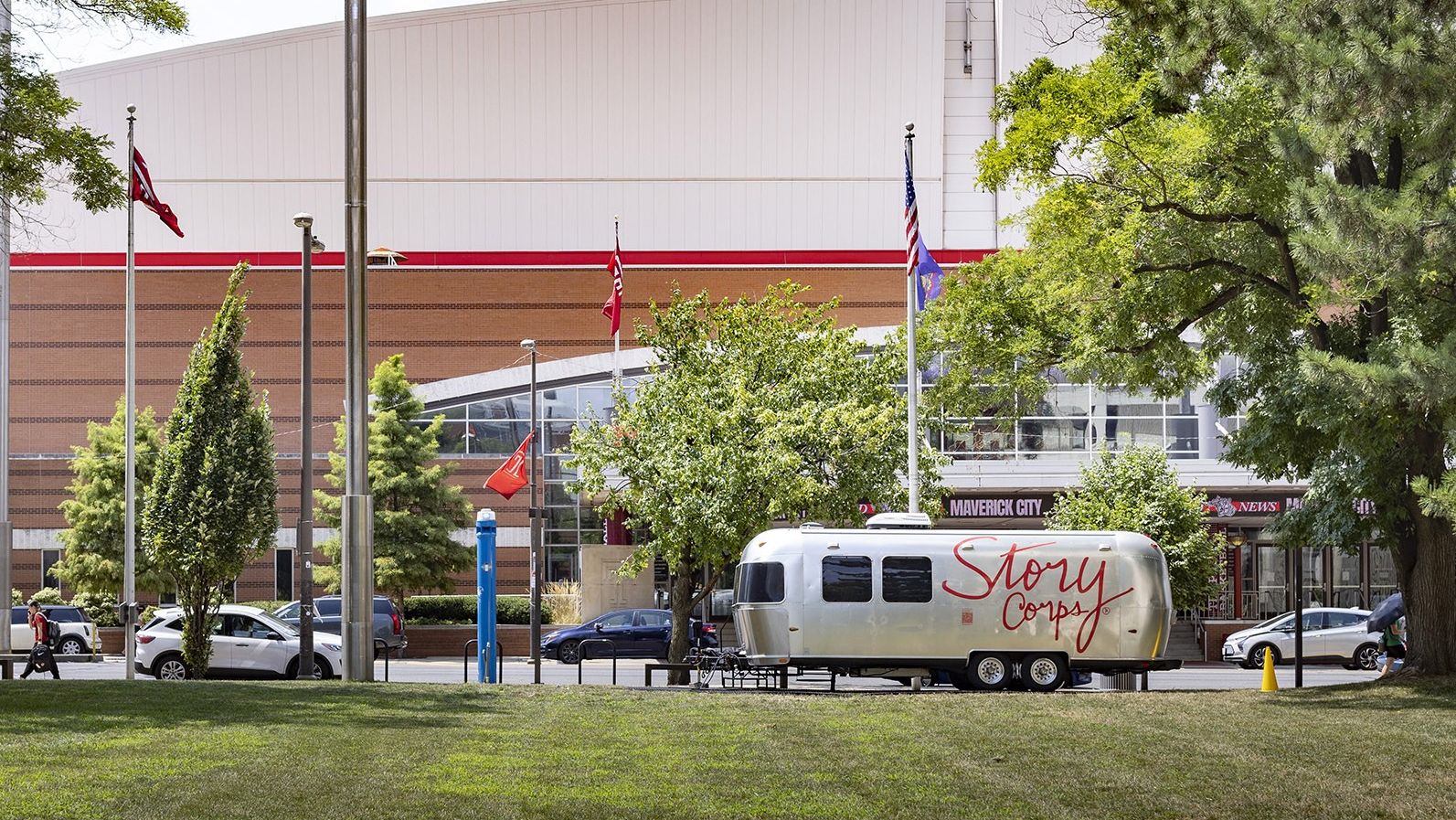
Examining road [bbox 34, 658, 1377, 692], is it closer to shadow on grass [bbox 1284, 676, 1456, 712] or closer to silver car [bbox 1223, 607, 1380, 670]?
silver car [bbox 1223, 607, 1380, 670]

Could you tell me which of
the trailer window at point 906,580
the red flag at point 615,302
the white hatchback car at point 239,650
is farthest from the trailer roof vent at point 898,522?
the red flag at point 615,302

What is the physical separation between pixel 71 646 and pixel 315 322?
2139 centimetres

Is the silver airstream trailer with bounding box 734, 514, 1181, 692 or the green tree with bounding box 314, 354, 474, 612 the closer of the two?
the silver airstream trailer with bounding box 734, 514, 1181, 692

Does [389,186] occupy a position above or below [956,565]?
above

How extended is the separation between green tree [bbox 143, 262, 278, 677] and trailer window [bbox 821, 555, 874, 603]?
35.8ft

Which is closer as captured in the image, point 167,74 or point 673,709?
point 673,709

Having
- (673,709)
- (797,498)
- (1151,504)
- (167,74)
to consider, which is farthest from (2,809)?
(167,74)

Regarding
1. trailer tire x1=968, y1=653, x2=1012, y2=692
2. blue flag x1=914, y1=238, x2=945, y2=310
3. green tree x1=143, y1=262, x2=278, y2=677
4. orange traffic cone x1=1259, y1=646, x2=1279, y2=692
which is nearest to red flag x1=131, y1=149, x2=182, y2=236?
green tree x1=143, y1=262, x2=278, y2=677

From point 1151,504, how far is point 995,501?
5975 millimetres

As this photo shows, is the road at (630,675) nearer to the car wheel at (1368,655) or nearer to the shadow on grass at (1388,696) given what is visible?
the car wheel at (1368,655)

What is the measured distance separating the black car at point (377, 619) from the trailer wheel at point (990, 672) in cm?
1616

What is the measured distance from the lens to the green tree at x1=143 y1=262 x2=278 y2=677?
27422 mm

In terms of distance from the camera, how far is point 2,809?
8.55m

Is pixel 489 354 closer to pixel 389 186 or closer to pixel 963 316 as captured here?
pixel 389 186
